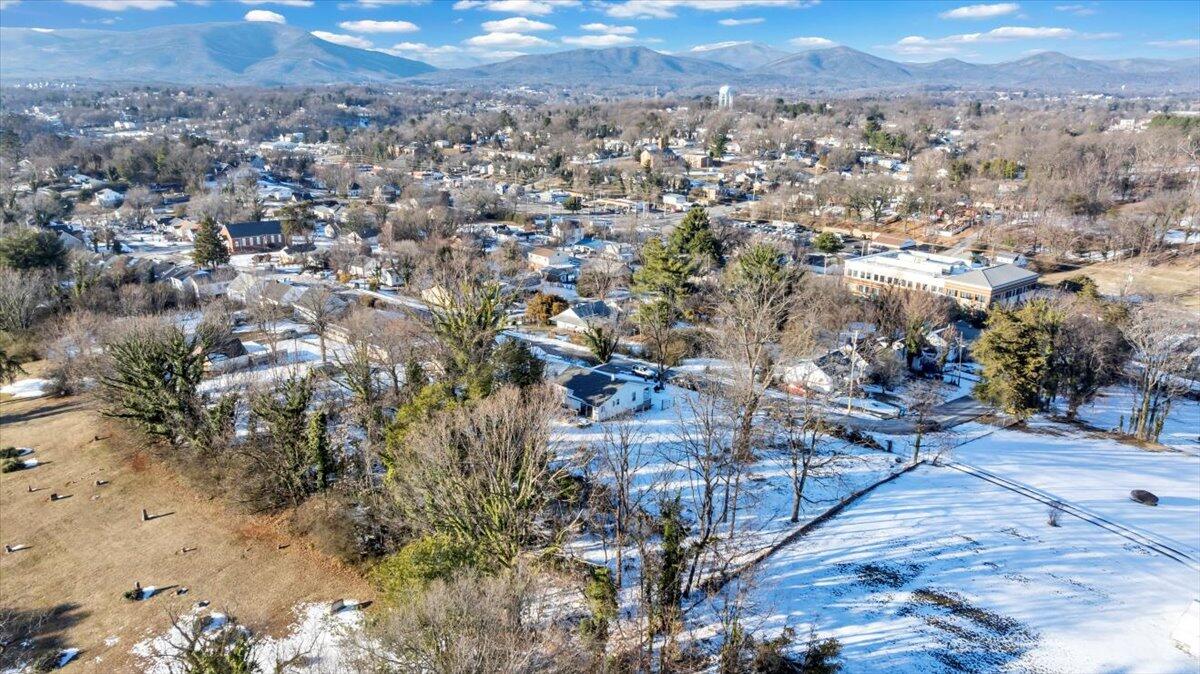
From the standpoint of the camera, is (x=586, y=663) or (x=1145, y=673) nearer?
(x=586, y=663)

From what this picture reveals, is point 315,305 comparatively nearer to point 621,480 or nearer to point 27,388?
point 27,388

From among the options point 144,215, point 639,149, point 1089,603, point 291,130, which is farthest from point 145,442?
point 291,130

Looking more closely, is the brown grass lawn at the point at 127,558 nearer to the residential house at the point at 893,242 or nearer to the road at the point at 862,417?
the road at the point at 862,417

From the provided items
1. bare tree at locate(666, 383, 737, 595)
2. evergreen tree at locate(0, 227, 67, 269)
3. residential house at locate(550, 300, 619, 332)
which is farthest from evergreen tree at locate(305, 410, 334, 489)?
evergreen tree at locate(0, 227, 67, 269)

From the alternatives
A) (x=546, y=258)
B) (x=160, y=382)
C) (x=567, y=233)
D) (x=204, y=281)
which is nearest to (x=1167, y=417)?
(x=546, y=258)

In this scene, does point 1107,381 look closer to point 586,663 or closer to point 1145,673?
point 1145,673

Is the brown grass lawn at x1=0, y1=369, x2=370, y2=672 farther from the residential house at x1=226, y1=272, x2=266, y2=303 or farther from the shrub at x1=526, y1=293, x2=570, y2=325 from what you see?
the shrub at x1=526, y1=293, x2=570, y2=325

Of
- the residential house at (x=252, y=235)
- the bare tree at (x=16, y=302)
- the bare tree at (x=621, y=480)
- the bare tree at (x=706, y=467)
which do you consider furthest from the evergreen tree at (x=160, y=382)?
the residential house at (x=252, y=235)
